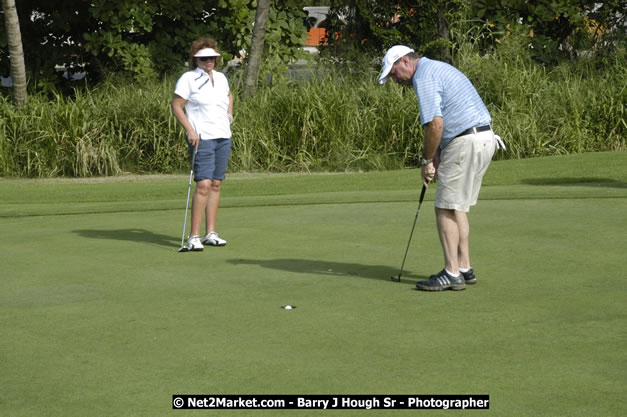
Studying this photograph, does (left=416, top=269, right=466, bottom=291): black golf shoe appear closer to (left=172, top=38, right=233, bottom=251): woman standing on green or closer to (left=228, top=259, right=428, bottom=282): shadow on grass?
(left=228, top=259, right=428, bottom=282): shadow on grass

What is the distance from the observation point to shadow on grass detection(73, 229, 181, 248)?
809cm

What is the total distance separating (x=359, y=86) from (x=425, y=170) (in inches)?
451

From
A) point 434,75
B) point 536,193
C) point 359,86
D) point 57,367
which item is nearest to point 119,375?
point 57,367

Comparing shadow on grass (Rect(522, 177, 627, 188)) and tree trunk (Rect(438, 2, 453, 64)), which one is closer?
shadow on grass (Rect(522, 177, 627, 188))

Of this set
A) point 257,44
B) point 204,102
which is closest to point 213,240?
point 204,102

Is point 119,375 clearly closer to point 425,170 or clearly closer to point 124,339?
point 124,339

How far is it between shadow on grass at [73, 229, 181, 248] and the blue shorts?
0.61m

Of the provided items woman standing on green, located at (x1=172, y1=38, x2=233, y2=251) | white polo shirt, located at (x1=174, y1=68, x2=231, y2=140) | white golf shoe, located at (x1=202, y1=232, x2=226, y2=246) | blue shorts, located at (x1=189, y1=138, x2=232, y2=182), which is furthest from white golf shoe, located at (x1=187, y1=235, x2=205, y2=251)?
white polo shirt, located at (x1=174, y1=68, x2=231, y2=140)

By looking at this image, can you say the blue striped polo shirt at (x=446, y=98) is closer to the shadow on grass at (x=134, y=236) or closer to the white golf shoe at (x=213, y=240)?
the white golf shoe at (x=213, y=240)

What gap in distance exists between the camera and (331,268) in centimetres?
655

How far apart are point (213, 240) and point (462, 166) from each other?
2.63 meters

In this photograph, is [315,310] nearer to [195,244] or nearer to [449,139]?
[449,139]

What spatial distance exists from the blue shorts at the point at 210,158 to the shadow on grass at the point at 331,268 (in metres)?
1.27

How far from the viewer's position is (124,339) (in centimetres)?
472
